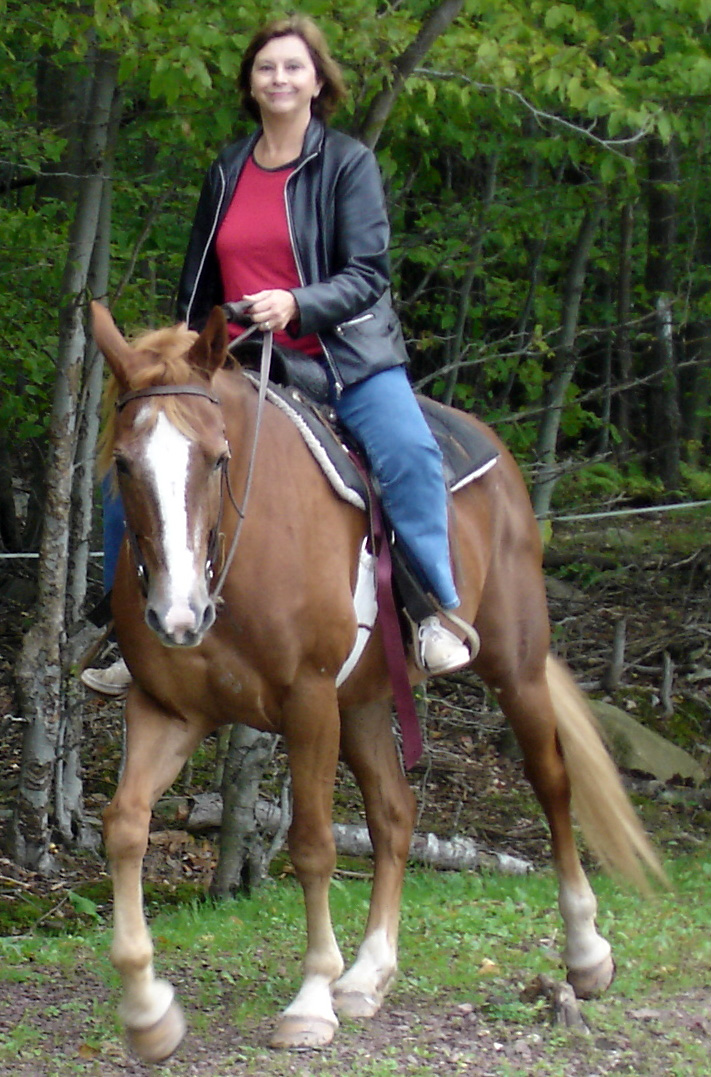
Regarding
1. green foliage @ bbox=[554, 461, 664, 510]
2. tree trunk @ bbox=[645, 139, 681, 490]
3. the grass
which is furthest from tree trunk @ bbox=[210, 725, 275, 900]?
tree trunk @ bbox=[645, 139, 681, 490]

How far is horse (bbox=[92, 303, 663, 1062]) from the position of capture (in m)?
3.51

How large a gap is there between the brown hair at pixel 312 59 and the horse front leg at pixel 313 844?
80.1 inches

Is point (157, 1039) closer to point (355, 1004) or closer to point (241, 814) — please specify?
point (355, 1004)

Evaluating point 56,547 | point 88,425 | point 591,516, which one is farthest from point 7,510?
point 591,516

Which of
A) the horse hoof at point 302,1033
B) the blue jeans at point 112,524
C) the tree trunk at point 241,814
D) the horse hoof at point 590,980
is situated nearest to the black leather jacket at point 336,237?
the blue jeans at point 112,524

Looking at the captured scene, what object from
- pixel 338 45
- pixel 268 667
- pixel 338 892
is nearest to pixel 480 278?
pixel 338 45

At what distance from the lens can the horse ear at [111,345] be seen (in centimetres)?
371

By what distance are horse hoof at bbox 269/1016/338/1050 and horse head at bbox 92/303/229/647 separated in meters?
1.42

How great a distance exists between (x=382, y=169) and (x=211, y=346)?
3.74 m

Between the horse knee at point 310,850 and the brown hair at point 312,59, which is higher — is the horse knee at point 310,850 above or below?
below

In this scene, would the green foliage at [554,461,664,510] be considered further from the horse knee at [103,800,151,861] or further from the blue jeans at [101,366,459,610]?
the horse knee at [103,800,151,861]

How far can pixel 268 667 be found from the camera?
3.98 metres

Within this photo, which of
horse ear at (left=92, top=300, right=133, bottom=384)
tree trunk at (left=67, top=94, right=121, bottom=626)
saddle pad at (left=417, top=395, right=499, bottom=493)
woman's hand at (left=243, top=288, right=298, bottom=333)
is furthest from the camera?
tree trunk at (left=67, top=94, right=121, bottom=626)

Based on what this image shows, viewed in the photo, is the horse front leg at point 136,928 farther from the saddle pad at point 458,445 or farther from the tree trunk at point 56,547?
the tree trunk at point 56,547
